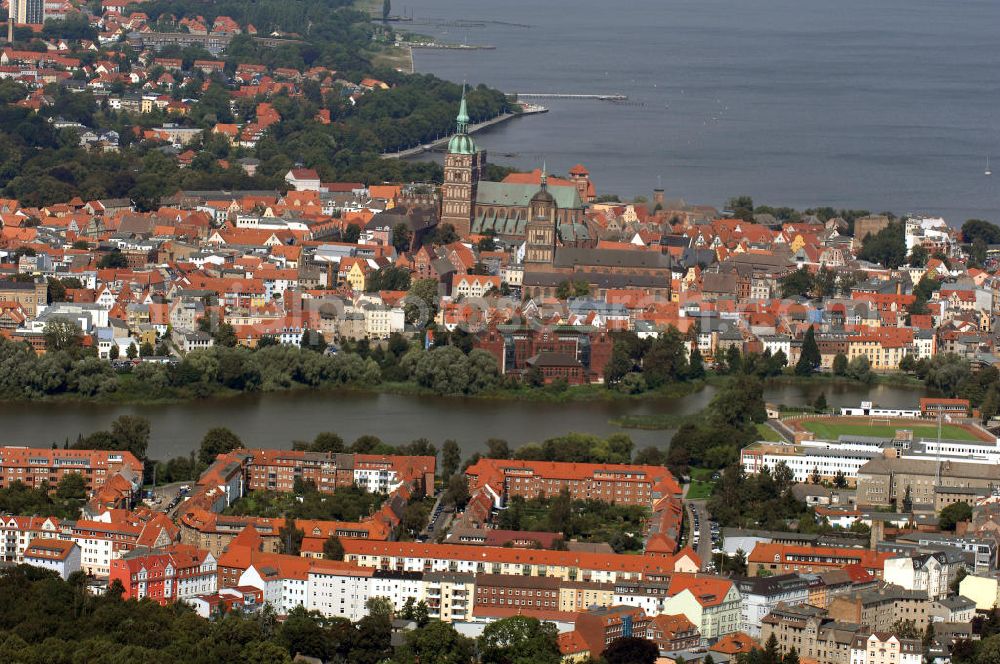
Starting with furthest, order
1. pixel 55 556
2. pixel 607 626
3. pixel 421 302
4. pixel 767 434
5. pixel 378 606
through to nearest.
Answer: pixel 421 302 → pixel 767 434 → pixel 55 556 → pixel 378 606 → pixel 607 626

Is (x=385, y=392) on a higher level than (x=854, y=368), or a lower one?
lower

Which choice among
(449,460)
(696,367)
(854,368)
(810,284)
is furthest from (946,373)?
(449,460)

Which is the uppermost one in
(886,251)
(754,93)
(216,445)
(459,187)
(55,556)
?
(754,93)

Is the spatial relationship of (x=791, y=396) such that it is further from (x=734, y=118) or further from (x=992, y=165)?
(x=734, y=118)

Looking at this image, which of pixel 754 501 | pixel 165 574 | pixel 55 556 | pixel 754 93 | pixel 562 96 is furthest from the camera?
pixel 754 93

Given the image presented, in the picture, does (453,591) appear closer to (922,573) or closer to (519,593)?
(519,593)

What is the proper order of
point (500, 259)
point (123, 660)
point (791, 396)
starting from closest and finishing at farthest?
point (123, 660) → point (791, 396) → point (500, 259)

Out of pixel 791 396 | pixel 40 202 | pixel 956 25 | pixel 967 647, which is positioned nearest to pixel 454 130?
pixel 40 202
